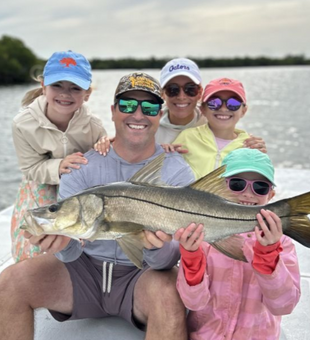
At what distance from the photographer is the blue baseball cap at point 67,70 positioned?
330cm

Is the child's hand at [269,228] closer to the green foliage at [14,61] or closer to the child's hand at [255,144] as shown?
the child's hand at [255,144]

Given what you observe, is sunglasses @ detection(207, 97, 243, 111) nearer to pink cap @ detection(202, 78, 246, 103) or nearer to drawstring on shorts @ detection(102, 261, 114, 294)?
pink cap @ detection(202, 78, 246, 103)

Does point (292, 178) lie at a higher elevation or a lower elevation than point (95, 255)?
higher

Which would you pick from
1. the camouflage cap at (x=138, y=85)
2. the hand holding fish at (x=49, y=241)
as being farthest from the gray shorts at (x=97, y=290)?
the camouflage cap at (x=138, y=85)

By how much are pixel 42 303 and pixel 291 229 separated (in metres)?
1.52

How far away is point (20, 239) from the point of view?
344 cm

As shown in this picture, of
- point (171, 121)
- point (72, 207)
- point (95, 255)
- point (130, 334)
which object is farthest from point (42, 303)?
point (171, 121)

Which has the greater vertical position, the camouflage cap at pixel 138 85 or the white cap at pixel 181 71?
the white cap at pixel 181 71

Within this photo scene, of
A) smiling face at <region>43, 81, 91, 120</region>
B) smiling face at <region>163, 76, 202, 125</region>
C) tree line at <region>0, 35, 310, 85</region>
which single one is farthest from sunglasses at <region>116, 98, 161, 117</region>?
tree line at <region>0, 35, 310, 85</region>

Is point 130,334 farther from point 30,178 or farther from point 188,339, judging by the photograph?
point 30,178

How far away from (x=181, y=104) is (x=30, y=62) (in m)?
72.5

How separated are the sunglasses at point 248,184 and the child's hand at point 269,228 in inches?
15.8

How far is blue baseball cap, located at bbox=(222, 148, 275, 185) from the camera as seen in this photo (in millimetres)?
2416

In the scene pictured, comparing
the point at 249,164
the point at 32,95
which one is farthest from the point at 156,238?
the point at 32,95
